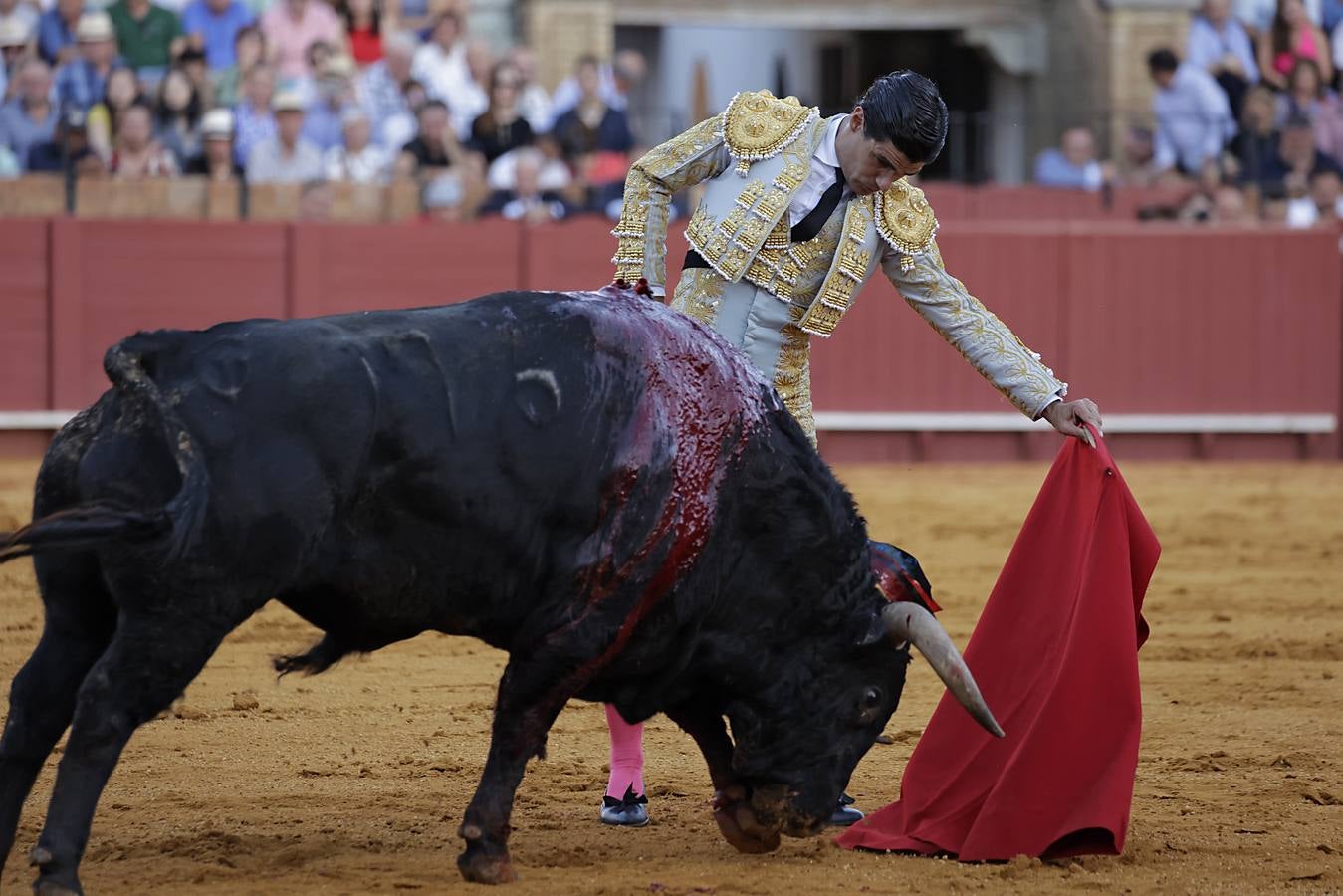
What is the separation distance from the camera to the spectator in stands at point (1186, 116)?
11.9 m

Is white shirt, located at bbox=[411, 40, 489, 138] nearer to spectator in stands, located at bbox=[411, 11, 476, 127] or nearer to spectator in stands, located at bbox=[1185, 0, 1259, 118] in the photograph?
spectator in stands, located at bbox=[411, 11, 476, 127]

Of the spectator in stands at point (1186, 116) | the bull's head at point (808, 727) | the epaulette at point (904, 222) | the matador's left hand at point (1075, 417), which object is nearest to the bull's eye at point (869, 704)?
the bull's head at point (808, 727)

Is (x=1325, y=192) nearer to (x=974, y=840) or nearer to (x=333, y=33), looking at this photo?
(x=333, y=33)

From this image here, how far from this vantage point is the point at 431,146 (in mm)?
10094

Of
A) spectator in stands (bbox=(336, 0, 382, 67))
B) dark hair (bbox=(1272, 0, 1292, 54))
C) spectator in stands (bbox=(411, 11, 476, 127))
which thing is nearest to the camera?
spectator in stands (bbox=(411, 11, 476, 127))

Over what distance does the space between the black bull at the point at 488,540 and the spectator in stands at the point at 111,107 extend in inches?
270

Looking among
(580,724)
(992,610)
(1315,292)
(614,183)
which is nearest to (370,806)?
(580,724)

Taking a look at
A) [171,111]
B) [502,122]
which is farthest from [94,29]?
[502,122]

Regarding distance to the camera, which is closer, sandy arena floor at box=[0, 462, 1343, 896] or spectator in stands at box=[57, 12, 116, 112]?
sandy arena floor at box=[0, 462, 1343, 896]

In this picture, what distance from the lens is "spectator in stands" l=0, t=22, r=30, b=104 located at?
9.66m

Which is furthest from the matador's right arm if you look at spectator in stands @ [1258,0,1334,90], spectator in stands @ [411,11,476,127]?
spectator in stands @ [1258,0,1334,90]

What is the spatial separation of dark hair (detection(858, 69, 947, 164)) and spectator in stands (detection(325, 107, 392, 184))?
690cm

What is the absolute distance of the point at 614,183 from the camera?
10.5 meters

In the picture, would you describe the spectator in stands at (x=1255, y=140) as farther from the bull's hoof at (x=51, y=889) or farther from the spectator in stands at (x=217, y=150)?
the bull's hoof at (x=51, y=889)
